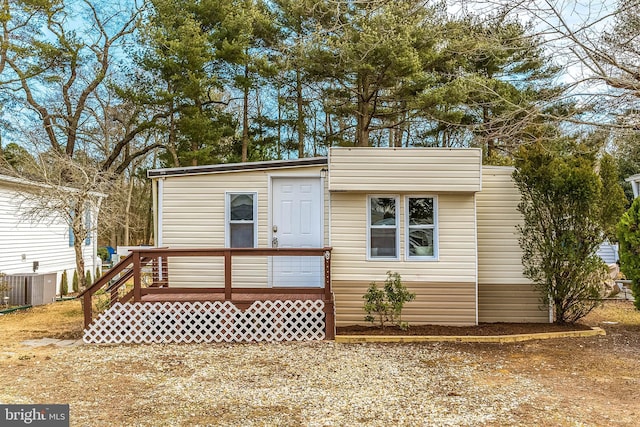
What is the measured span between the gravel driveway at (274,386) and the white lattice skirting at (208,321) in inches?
12.9

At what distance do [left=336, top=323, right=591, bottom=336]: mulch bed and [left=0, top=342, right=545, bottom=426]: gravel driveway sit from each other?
0.66 m

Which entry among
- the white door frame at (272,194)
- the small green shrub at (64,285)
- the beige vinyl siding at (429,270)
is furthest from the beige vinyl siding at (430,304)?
the small green shrub at (64,285)

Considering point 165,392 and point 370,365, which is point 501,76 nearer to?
point 370,365

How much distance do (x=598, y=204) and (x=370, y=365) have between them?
462 centimetres

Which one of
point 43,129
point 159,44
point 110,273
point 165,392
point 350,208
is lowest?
point 165,392

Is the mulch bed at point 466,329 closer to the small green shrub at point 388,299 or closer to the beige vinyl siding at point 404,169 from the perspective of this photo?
the small green shrub at point 388,299

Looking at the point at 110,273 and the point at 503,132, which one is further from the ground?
the point at 503,132

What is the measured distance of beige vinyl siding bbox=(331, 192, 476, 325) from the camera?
7.69m

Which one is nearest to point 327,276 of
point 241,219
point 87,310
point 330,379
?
point 241,219

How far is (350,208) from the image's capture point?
785cm

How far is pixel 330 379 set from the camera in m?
5.16

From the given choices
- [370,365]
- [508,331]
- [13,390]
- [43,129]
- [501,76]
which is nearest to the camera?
[13,390]

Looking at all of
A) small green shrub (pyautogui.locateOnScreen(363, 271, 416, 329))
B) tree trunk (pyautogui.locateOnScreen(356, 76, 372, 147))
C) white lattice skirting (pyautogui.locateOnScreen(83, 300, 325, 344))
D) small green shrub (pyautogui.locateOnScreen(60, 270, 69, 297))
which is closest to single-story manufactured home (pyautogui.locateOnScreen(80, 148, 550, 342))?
white lattice skirting (pyautogui.locateOnScreen(83, 300, 325, 344))

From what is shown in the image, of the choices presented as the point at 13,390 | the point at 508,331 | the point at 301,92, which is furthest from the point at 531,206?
the point at 301,92
